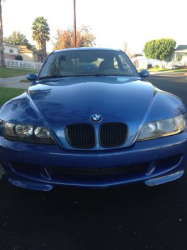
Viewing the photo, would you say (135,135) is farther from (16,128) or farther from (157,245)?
(16,128)

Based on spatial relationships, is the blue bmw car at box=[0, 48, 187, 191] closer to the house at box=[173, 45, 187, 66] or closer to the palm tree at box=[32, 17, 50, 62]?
the palm tree at box=[32, 17, 50, 62]

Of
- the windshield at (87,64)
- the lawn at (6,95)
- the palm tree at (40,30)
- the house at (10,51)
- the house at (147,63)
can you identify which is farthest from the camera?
the house at (147,63)

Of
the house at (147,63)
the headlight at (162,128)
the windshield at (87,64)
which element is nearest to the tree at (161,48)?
the house at (147,63)

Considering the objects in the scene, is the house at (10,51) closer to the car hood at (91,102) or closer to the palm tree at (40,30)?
the palm tree at (40,30)

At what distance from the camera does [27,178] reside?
2.20m

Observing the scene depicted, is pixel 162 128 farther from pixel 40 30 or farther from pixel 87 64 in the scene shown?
pixel 40 30

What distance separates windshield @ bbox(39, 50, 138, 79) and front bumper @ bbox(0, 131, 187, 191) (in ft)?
5.40

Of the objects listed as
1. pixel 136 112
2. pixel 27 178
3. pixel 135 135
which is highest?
pixel 136 112

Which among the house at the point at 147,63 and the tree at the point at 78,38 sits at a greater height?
the tree at the point at 78,38

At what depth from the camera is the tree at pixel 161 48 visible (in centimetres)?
5594

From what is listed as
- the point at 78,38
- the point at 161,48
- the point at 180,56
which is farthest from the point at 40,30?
the point at 180,56

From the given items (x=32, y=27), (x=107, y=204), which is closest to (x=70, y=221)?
(x=107, y=204)

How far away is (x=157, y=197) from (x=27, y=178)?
127cm

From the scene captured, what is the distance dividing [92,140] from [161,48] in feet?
195
